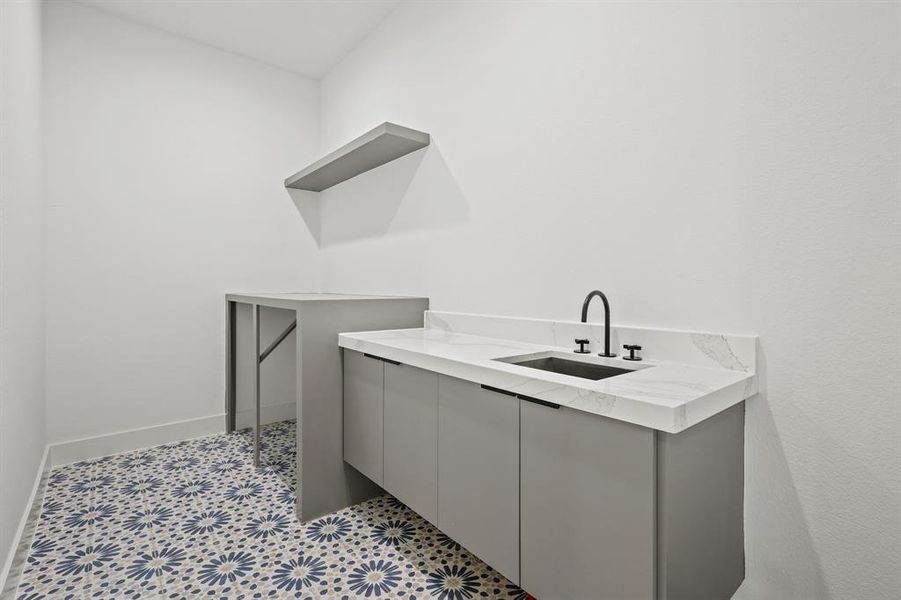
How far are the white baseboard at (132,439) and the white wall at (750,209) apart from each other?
7.50 ft

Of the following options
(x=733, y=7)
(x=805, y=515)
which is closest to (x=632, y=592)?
(x=805, y=515)

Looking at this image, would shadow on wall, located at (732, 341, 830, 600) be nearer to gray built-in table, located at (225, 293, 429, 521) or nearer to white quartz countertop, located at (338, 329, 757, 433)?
white quartz countertop, located at (338, 329, 757, 433)

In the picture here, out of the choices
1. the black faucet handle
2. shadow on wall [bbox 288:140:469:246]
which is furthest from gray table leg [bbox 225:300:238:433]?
the black faucet handle

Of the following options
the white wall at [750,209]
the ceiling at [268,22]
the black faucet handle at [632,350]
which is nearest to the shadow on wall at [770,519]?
the white wall at [750,209]

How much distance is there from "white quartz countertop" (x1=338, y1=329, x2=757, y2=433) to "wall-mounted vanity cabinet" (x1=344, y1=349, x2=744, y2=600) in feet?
0.15

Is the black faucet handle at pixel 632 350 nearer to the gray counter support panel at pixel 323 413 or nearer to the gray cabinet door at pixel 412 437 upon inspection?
the gray cabinet door at pixel 412 437

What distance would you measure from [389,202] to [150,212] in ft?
5.34

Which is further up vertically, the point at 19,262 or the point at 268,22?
the point at 268,22

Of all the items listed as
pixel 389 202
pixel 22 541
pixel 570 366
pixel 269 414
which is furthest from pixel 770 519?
pixel 269 414

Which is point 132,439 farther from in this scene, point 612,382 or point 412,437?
point 612,382

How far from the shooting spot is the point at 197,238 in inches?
122

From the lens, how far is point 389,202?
2.81 meters

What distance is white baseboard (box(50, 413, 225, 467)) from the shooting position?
103 inches

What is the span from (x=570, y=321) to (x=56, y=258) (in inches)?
118
